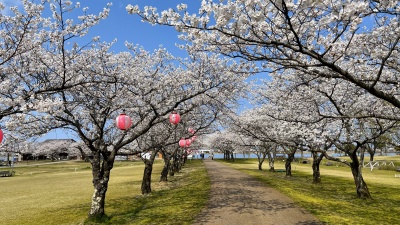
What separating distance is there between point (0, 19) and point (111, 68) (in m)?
4.96

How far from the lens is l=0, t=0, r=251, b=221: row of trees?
770 centimetres

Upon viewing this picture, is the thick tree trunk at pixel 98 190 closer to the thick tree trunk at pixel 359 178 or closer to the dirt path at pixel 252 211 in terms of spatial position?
the dirt path at pixel 252 211

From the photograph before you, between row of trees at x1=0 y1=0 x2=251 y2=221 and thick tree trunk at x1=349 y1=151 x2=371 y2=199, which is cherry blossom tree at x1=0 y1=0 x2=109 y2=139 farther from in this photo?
thick tree trunk at x1=349 y1=151 x2=371 y2=199

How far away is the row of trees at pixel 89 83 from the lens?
7699mm

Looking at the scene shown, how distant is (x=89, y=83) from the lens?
10.2 meters

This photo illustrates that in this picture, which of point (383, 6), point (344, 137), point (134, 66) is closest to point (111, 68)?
point (134, 66)

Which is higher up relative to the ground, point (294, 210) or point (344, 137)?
point (344, 137)

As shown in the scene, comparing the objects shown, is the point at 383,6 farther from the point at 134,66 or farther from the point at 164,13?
the point at 134,66

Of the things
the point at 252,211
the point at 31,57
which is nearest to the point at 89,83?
the point at 31,57

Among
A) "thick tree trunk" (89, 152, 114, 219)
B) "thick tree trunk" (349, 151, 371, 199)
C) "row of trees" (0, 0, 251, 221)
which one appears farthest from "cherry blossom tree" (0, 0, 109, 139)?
"thick tree trunk" (349, 151, 371, 199)

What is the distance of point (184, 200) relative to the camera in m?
15.2

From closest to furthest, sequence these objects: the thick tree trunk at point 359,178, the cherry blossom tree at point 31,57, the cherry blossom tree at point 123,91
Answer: the cherry blossom tree at point 31,57, the cherry blossom tree at point 123,91, the thick tree trunk at point 359,178

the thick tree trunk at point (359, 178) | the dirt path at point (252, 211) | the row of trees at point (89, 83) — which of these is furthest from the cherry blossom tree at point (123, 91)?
the thick tree trunk at point (359, 178)

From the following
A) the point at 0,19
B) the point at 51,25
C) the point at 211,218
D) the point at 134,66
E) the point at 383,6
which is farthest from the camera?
the point at 134,66
